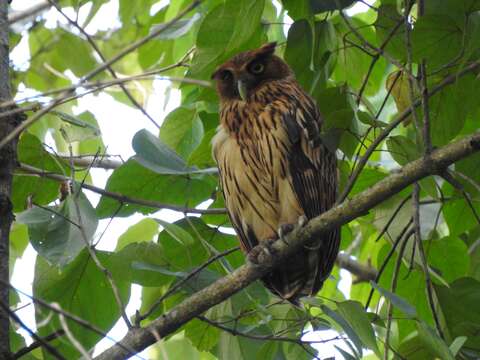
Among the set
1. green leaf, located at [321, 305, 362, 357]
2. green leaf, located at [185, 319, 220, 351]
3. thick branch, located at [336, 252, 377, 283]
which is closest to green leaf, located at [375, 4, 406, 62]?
green leaf, located at [321, 305, 362, 357]

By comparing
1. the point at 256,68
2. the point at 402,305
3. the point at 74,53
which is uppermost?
the point at 74,53

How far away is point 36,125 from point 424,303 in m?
1.82

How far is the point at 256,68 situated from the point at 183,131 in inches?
25.4

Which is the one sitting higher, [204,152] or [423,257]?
[204,152]

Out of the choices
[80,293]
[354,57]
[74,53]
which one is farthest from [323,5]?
[74,53]

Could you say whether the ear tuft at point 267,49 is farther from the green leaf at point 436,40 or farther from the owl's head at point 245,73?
the green leaf at point 436,40

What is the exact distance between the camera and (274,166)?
11.7ft

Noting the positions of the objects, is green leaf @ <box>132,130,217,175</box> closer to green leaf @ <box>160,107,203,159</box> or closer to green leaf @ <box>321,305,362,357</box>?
green leaf @ <box>160,107,203,159</box>

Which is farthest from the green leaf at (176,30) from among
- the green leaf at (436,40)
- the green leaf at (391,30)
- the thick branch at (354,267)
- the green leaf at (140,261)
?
the thick branch at (354,267)

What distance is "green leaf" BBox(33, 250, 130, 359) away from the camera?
2.82 metres

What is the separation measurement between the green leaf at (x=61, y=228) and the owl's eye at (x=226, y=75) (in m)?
1.47

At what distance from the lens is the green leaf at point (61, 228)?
237 centimetres

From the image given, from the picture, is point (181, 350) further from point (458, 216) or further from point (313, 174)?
point (458, 216)

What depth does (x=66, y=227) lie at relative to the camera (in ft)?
8.02
